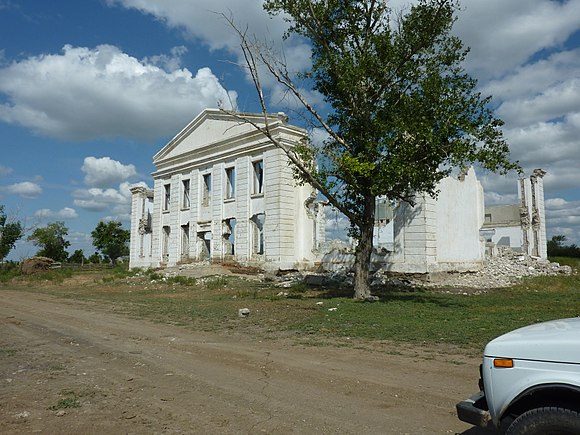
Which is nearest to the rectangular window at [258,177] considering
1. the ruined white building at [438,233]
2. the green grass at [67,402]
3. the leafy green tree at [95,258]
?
the ruined white building at [438,233]

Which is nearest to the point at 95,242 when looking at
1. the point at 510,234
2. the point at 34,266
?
the point at 34,266

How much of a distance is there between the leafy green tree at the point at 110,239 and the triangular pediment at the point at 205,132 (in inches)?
1431

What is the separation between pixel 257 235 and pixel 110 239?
154 ft

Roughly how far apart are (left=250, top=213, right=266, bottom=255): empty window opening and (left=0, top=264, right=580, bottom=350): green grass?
9.03 meters

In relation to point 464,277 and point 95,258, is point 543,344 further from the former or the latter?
point 95,258

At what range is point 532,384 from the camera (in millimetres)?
3301

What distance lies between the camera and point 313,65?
17.0 m

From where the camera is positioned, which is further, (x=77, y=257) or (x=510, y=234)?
(x=77, y=257)

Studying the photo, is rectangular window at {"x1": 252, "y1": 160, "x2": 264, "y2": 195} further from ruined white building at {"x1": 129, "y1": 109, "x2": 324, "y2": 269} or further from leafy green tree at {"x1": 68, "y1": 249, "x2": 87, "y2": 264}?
leafy green tree at {"x1": 68, "y1": 249, "x2": 87, "y2": 264}

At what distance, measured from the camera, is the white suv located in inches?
125

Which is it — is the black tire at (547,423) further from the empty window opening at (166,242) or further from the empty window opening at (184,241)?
the empty window opening at (166,242)

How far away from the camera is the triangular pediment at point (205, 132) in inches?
1284

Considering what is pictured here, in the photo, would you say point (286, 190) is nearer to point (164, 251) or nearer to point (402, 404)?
point (164, 251)

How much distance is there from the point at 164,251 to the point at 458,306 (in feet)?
96.9
